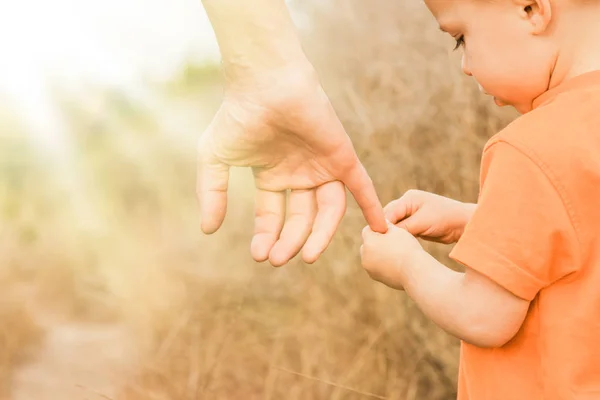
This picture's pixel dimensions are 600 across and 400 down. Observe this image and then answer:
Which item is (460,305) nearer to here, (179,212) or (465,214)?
(465,214)

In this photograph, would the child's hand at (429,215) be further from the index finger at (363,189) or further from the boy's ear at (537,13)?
the boy's ear at (537,13)

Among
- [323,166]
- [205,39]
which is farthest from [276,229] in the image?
[205,39]

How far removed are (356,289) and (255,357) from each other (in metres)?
0.24

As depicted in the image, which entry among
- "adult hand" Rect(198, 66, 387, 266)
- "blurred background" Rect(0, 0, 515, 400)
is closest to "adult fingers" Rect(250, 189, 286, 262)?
"adult hand" Rect(198, 66, 387, 266)

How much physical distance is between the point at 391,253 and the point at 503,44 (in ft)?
0.80

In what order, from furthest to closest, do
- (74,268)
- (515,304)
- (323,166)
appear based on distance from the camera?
(74,268)
(323,166)
(515,304)

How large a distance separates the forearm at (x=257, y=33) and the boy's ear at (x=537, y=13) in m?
0.20

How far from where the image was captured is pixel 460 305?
1.98 ft

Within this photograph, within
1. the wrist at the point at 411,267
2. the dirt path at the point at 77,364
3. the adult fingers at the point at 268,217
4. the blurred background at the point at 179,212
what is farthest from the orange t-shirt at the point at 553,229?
the dirt path at the point at 77,364

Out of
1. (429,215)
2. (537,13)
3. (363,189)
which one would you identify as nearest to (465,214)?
(429,215)

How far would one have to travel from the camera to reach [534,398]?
1.94ft

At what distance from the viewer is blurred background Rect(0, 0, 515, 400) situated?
1.25 meters

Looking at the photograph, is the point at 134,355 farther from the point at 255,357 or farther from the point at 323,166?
the point at 323,166

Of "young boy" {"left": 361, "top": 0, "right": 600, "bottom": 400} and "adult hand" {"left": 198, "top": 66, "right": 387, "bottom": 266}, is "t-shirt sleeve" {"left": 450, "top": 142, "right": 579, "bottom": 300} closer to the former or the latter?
"young boy" {"left": 361, "top": 0, "right": 600, "bottom": 400}
